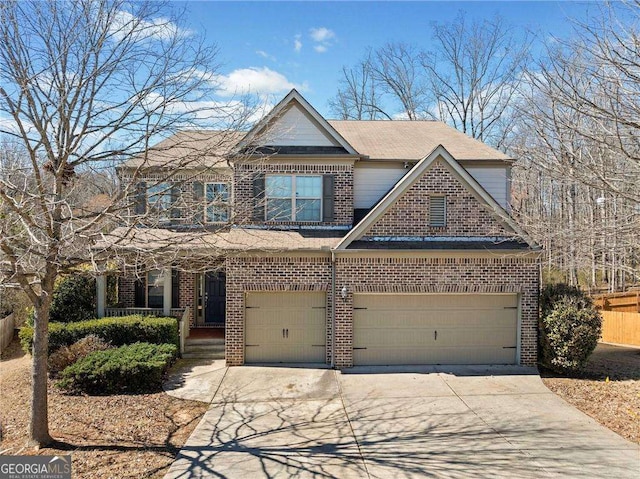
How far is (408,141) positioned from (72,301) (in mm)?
11547

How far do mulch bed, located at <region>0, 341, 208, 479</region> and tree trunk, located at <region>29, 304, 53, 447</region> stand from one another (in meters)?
0.21

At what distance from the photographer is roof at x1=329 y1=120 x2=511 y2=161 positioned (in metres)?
13.6

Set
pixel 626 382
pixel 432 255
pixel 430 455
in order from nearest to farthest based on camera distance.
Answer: pixel 430 455, pixel 626 382, pixel 432 255

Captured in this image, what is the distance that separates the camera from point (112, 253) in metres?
7.18

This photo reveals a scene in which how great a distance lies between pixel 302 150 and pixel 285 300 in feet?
14.3

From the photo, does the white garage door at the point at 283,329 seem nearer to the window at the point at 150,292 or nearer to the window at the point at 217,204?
the window at the point at 217,204

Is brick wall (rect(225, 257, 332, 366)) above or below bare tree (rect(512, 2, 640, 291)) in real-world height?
below

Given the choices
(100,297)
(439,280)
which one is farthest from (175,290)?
(439,280)

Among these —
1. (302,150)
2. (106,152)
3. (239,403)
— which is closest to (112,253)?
(106,152)

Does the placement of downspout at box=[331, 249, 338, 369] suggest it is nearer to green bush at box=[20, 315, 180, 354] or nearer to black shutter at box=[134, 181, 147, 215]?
green bush at box=[20, 315, 180, 354]

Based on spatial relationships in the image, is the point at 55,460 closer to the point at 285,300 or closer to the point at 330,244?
the point at 285,300

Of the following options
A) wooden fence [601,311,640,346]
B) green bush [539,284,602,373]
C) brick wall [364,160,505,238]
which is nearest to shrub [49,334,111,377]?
brick wall [364,160,505,238]

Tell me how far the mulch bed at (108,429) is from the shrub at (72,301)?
2275 mm

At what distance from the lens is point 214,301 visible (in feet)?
48.7
